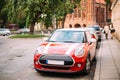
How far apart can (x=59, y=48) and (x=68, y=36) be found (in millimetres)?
1505

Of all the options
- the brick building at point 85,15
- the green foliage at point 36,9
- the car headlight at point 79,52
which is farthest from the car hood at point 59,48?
the brick building at point 85,15

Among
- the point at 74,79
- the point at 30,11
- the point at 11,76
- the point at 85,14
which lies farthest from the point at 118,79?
the point at 85,14

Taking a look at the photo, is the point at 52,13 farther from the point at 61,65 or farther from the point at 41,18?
the point at 61,65

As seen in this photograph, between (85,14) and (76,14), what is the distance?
107 inches

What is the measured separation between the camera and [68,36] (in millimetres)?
11742

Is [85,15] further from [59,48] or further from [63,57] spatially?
[63,57]

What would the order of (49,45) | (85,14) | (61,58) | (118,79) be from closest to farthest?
1. (118,79)
2. (61,58)
3. (49,45)
4. (85,14)

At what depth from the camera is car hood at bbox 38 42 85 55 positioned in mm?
10071

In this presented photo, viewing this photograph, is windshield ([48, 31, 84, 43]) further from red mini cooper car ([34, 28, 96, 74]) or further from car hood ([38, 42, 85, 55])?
car hood ([38, 42, 85, 55])

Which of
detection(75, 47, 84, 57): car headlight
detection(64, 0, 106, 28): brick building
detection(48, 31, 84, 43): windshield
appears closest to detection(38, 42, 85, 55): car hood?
detection(75, 47, 84, 57): car headlight

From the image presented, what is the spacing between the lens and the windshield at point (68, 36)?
11.5m

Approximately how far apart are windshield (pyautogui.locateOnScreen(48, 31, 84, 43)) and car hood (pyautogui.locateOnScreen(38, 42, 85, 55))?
0.57 meters

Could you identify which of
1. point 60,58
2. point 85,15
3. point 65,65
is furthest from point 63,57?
point 85,15

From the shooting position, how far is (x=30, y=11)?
128 ft
